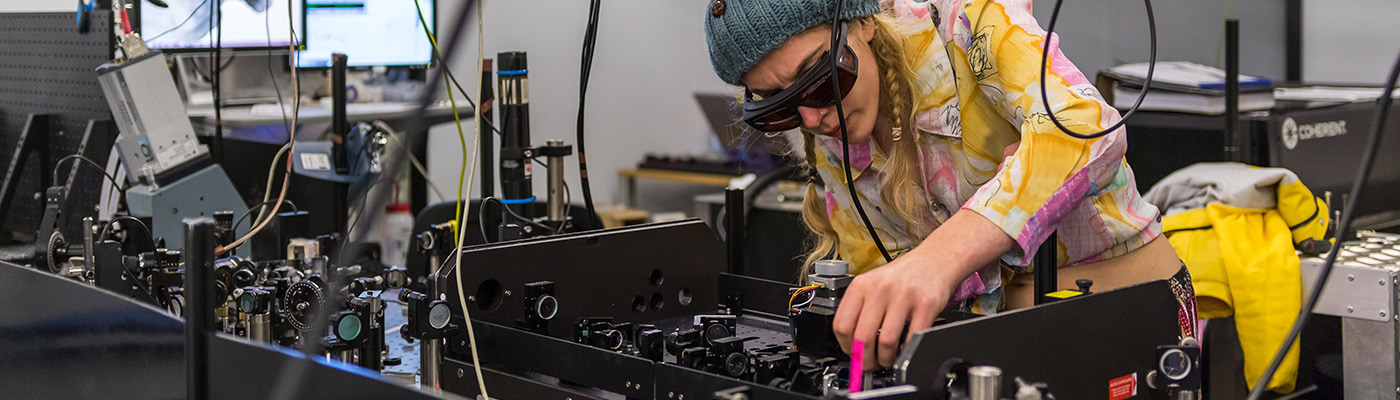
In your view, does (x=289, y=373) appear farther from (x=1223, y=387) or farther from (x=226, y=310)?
(x=1223, y=387)

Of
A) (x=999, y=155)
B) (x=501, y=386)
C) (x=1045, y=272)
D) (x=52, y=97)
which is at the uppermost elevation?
(x=52, y=97)

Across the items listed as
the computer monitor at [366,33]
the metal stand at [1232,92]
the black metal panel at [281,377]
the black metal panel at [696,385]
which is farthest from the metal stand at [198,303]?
the computer monitor at [366,33]

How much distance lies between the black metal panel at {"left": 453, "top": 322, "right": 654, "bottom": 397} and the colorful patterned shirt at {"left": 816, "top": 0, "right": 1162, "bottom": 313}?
375mm

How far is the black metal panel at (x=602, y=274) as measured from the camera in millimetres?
1116

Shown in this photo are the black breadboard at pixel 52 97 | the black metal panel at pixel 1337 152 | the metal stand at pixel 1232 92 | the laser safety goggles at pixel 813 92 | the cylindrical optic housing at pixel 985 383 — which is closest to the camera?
the cylindrical optic housing at pixel 985 383

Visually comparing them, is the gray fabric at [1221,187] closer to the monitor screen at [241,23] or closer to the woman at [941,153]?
the woman at [941,153]

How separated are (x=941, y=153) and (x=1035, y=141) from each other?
0.70 ft

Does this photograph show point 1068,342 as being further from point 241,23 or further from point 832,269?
point 241,23

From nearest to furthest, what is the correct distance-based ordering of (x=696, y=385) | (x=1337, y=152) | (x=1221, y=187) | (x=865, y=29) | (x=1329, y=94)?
1. (x=696, y=385)
2. (x=865, y=29)
3. (x=1221, y=187)
4. (x=1337, y=152)
5. (x=1329, y=94)

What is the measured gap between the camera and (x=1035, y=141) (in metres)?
1.08

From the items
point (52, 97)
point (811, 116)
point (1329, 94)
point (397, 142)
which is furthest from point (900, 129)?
point (1329, 94)

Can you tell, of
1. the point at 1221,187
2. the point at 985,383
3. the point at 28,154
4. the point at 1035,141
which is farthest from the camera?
the point at 1221,187

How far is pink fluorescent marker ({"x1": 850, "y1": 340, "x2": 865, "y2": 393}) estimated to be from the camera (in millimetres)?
873

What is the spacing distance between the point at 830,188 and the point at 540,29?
131 inches
